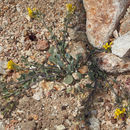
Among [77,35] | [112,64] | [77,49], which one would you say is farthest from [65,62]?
[112,64]

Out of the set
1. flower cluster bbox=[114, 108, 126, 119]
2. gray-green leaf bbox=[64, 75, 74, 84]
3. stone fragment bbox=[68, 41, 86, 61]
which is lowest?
flower cluster bbox=[114, 108, 126, 119]

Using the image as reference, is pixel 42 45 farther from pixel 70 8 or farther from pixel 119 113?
pixel 119 113

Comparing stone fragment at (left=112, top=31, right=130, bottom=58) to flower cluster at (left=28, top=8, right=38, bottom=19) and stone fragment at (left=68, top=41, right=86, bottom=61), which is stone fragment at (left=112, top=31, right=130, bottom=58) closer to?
stone fragment at (left=68, top=41, right=86, bottom=61)

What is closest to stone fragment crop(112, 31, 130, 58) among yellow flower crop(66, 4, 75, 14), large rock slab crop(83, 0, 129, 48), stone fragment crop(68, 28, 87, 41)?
large rock slab crop(83, 0, 129, 48)

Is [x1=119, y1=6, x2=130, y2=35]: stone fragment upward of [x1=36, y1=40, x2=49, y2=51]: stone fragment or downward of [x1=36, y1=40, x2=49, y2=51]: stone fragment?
upward

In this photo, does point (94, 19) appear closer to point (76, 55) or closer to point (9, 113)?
point (76, 55)

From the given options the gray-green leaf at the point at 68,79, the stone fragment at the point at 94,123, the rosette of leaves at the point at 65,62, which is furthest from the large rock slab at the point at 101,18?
the stone fragment at the point at 94,123
